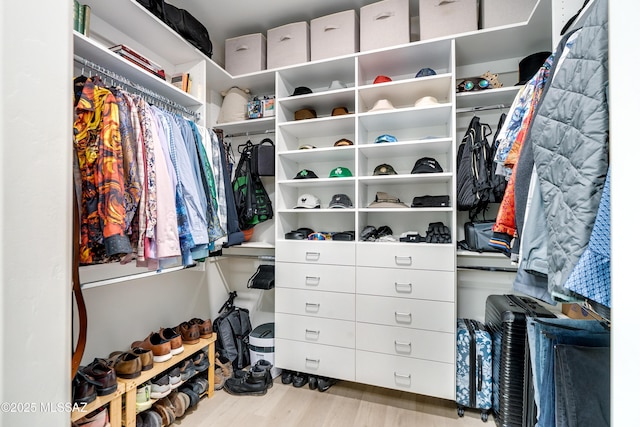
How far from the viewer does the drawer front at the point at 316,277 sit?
190cm

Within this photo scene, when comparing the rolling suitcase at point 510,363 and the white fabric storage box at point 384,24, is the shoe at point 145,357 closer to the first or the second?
the rolling suitcase at point 510,363

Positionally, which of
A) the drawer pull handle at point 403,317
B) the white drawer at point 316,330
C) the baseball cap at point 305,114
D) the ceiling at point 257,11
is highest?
the ceiling at point 257,11

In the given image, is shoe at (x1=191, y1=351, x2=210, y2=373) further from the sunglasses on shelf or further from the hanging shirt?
the sunglasses on shelf

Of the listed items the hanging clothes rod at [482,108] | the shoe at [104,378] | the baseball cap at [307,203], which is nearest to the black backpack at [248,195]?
the baseball cap at [307,203]

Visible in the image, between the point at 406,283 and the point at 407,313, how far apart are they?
0.18 m

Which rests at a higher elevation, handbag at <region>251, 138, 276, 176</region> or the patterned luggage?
handbag at <region>251, 138, 276, 176</region>

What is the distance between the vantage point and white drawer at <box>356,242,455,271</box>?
172 centimetres

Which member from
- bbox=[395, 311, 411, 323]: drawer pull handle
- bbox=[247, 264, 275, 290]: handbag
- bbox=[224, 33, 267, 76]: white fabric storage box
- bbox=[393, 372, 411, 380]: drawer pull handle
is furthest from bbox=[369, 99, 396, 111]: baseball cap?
bbox=[393, 372, 411, 380]: drawer pull handle

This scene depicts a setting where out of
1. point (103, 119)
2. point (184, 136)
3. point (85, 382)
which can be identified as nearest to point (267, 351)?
point (85, 382)

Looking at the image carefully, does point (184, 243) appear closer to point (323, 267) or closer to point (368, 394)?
point (323, 267)

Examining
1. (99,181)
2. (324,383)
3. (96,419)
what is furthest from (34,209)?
(324,383)

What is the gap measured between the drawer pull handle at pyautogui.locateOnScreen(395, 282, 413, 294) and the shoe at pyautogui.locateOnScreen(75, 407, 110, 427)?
5.26ft

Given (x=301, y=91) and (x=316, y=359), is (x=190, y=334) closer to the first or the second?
(x=316, y=359)

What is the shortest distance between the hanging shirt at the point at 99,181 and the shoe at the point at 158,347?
27.3 inches
